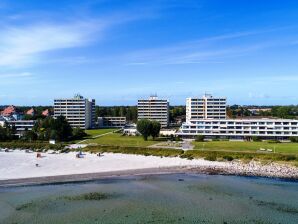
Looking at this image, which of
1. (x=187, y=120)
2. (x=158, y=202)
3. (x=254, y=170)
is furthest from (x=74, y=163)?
(x=187, y=120)

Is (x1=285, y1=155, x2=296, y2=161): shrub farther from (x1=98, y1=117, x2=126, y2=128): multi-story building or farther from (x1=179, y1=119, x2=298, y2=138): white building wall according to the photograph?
(x1=98, y1=117, x2=126, y2=128): multi-story building

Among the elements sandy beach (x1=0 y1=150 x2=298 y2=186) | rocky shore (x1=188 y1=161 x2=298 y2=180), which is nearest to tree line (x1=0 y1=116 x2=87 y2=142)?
sandy beach (x1=0 y1=150 x2=298 y2=186)

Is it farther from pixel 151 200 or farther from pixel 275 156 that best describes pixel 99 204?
pixel 275 156

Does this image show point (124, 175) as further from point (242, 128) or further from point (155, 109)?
point (155, 109)

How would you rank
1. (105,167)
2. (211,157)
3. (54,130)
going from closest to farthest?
(105,167) → (211,157) → (54,130)

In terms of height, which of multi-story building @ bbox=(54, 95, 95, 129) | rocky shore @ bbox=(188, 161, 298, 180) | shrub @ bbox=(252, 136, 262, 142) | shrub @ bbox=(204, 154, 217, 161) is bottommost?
rocky shore @ bbox=(188, 161, 298, 180)

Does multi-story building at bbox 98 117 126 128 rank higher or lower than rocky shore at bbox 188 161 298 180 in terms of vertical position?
higher

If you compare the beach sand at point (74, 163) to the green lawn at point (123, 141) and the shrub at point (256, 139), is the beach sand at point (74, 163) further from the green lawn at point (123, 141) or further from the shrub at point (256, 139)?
the shrub at point (256, 139)
